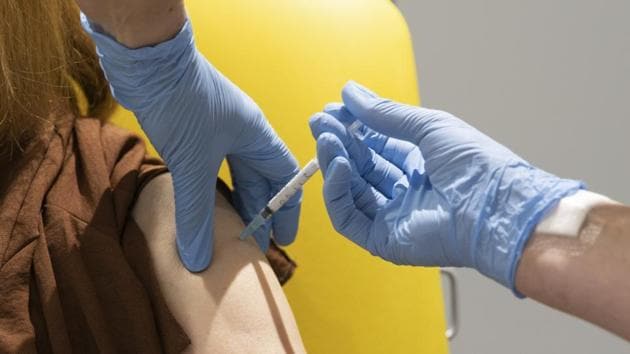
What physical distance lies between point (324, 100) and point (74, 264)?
566 millimetres

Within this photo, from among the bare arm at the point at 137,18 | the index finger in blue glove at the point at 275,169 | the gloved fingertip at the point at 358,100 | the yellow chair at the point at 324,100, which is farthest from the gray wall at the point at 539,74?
the bare arm at the point at 137,18

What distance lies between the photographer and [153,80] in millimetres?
937

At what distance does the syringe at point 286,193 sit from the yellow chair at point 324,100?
258mm

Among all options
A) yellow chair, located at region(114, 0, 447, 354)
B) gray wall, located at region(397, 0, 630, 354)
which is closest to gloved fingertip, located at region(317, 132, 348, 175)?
yellow chair, located at region(114, 0, 447, 354)

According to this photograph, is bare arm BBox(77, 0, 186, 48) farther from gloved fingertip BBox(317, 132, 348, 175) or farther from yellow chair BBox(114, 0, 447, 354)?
yellow chair BBox(114, 0, 447, 354)

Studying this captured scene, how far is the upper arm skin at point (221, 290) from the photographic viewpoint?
1.02 meters

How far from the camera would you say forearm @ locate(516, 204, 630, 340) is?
72 centimetres

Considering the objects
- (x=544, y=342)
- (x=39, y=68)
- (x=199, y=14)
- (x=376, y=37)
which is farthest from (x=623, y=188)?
(x=39, y=68)

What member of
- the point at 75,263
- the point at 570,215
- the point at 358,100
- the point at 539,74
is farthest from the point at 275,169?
the point at 539,74

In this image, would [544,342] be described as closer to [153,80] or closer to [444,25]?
[444,25]

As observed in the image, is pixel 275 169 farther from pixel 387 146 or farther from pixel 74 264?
pixel 74 264

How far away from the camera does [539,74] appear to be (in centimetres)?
195

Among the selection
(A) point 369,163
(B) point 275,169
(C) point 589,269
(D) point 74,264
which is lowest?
(D) point 74,264

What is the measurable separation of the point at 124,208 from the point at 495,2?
3.99 ft
